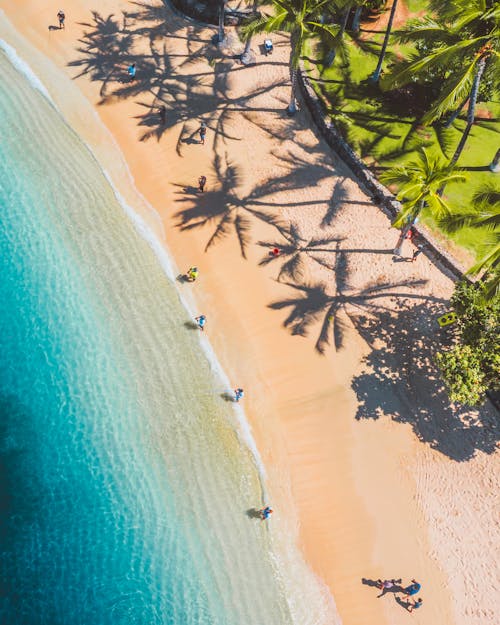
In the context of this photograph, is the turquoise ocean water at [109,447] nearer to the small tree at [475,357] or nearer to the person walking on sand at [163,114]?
the person walking on sand at [163,114]

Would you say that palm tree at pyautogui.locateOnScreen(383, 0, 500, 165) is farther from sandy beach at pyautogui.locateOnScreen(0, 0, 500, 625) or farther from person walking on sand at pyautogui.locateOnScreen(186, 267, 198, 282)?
person walking on sand at pyautogui.locateOnScreen(186, 267, 198, 282)

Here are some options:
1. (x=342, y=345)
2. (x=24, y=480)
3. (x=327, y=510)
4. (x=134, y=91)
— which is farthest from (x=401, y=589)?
(x=134, y=91)

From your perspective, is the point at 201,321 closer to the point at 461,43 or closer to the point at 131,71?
the point at 461,43

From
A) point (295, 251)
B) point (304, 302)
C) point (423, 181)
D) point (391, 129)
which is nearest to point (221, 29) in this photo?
point (391, 129)

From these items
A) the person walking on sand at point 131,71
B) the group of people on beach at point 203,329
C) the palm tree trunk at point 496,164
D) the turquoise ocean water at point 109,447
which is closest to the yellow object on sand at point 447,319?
the group of people on beach at point 203,329

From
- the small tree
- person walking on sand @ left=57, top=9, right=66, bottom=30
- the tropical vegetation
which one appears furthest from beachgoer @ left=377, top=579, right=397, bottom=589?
person walking on sand @ left=57, top=9, right=66, bottom=30

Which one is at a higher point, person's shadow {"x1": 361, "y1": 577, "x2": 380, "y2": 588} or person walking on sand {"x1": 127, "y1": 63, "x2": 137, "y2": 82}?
person walking on sand {"x1": 127, "y1": 63, "x2": 137, "y2": 82}
